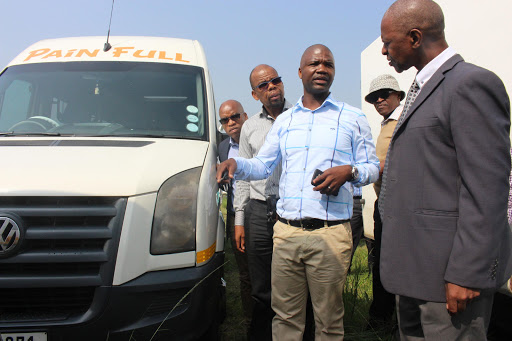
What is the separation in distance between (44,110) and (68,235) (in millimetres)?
1436

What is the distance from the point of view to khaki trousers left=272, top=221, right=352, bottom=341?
2.53 meters

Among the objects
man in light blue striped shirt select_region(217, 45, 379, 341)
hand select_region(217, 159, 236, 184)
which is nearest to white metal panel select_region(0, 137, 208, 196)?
hand select_region(217, 159, 236, 184)

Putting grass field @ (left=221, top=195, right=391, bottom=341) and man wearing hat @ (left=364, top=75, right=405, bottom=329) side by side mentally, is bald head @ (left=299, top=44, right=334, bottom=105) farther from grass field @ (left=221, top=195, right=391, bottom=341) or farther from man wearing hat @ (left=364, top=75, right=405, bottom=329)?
grass field @ (left=221, top=195, right=391, bottom=341)

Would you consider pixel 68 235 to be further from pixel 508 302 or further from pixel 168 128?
pixel 508 302

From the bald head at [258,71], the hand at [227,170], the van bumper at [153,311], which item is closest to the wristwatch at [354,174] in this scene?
the hand at [227,170]

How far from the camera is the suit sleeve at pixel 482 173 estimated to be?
5.28 feet

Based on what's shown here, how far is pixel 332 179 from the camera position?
2414 millimetres

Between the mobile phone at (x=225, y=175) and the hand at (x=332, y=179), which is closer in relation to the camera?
the hand at (x=332, y=179)

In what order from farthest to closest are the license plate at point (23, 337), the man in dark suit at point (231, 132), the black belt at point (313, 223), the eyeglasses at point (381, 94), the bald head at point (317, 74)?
the man in dark suit at point (231, 132)
the eyeglasses at point (381, 94)
the bald head at point (317, 74)
the black belt at point (313, 223)
the license plate at point (23, 337)

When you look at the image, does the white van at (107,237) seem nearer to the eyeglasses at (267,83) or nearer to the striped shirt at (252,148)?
the striped shirt at (252,148)

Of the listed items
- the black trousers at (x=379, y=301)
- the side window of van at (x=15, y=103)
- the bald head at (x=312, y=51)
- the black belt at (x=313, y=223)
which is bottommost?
the black trousers at (x=379, y=301)

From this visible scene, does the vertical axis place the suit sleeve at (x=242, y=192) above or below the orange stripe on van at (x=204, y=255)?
above

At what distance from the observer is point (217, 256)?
2957 mm

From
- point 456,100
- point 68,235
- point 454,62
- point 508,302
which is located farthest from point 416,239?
point 508,302
